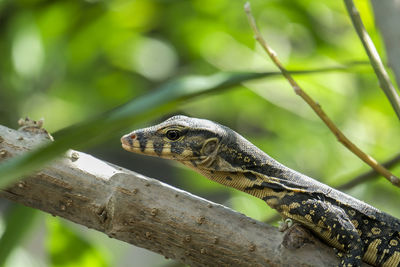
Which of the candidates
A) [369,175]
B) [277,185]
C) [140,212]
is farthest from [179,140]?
[369,175]

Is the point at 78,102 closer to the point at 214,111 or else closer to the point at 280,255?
the point at 214,111

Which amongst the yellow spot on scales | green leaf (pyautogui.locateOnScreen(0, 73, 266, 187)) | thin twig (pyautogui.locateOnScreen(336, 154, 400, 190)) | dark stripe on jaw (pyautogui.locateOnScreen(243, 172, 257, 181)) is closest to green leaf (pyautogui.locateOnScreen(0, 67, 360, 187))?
green leaf (pyautogui.locateOnScreen(0, 73, 266, 187))

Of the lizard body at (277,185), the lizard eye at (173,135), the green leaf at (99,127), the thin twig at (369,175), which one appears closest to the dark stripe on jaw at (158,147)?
the lizard body at (277,185)

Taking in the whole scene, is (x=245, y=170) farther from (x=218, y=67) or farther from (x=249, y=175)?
(x=218, y=67)

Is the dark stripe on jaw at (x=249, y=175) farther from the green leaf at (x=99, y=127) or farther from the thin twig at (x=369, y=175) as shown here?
the green leaf at (x=99, y=127)

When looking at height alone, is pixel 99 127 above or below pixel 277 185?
above

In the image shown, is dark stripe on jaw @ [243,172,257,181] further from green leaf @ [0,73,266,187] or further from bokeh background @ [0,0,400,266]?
green leaf @ [0,73,266,187]
